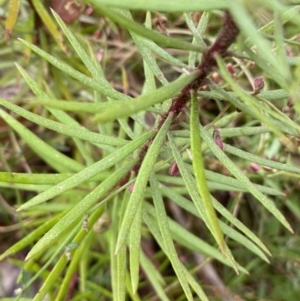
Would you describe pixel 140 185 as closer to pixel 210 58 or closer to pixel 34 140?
pixel 210 58

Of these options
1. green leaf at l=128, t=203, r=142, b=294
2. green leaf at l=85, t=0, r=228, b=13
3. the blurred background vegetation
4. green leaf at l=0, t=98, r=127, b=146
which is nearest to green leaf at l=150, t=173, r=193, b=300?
green leaf at l=128, t=203, r=142, b=294

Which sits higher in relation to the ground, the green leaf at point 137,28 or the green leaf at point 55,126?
the green leaf at point 137,28

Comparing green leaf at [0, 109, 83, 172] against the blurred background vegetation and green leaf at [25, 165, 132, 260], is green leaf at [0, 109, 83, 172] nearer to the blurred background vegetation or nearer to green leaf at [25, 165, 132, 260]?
the blurred background vegetation

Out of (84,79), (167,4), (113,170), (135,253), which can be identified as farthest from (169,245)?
(113,170)

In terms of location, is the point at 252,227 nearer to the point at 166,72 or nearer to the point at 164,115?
the point at 166,72

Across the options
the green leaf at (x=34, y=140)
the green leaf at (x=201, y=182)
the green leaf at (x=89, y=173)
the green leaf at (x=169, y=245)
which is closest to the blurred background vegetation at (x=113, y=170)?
the green leaf at (x=34, y=140)

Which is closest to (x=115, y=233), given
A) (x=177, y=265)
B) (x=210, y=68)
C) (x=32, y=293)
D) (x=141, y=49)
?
(x=177, y=265)

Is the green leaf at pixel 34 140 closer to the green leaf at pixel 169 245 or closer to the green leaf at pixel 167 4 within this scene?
the green leaf at pixel 169 245

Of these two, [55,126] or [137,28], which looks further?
[55,126]
